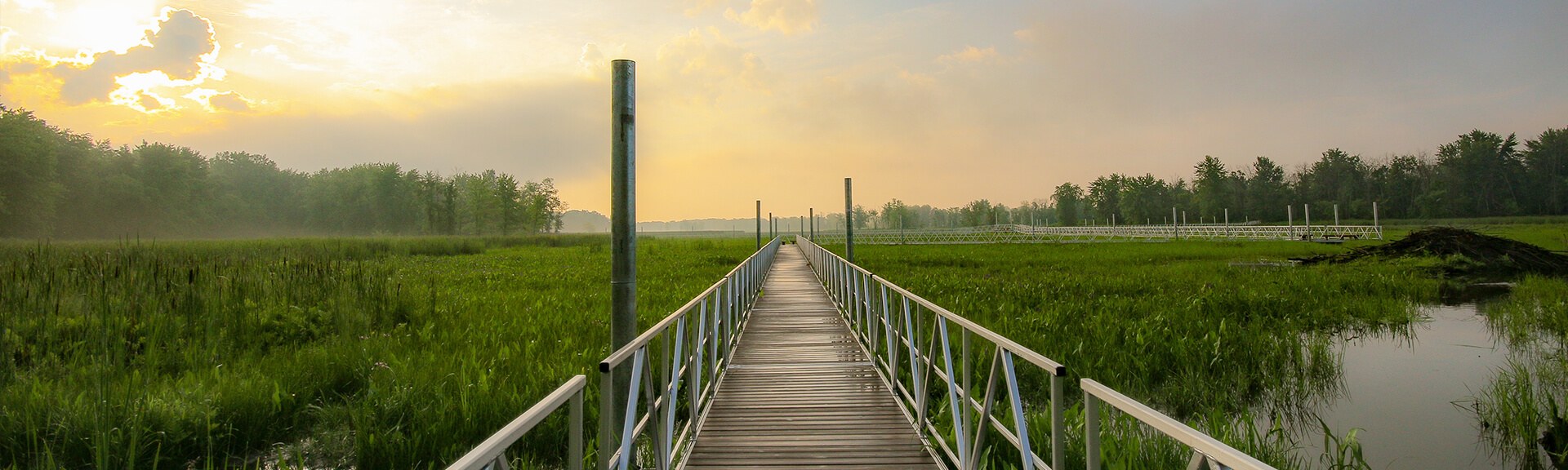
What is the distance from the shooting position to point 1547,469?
499 cm

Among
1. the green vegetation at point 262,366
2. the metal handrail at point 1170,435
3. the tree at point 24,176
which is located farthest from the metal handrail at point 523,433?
the tree at point 24,176

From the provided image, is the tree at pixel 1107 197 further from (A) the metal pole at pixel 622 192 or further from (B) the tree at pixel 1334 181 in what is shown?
(A) the metal pole at pixel 622 192

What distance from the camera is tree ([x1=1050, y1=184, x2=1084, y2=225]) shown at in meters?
117

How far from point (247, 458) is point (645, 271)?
1615cm

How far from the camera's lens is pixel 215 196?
198 feet

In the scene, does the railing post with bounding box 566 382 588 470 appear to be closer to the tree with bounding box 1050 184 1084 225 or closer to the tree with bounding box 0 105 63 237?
the tree with bounding box 0 105 63 237

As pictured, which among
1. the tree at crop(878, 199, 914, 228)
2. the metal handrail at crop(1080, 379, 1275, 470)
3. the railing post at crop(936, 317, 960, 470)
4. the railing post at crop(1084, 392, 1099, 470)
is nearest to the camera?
the metal handrail at crop(1080, 379, 1275, 470)

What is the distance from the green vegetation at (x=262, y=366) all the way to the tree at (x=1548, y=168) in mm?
80408

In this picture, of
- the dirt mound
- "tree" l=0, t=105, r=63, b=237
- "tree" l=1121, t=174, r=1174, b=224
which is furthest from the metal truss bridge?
"tree" l=1121, t=174, r=1174, b=224

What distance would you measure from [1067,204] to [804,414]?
122 metres

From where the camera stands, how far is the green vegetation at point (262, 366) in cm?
457

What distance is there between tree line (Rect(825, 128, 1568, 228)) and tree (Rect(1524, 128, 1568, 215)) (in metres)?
0.07

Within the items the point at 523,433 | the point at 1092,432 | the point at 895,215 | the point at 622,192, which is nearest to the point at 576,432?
the point at 523,433

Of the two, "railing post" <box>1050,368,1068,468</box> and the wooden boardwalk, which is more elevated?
"railing post" <box>1050,368,1068,468</box>
